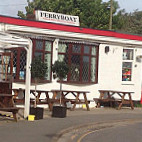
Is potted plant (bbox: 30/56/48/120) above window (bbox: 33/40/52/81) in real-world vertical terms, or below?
below

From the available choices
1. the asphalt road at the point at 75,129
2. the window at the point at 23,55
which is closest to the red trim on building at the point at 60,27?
the window at the point at 23,55

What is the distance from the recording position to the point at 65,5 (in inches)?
1756

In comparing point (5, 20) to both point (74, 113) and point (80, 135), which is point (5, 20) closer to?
point (74, 113)

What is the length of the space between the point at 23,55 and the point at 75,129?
19.9ft

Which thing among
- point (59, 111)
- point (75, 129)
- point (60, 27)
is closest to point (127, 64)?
point (60, 27)

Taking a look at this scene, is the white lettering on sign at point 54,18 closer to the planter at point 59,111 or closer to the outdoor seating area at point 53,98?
the outdoor seating area at point 53,98

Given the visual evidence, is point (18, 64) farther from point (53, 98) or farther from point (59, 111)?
point (59, 111)

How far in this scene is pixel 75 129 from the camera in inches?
501

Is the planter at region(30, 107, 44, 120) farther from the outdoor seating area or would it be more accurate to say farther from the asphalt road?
the outdoor seating area

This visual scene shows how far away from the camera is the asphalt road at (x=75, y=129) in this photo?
10.6 meters

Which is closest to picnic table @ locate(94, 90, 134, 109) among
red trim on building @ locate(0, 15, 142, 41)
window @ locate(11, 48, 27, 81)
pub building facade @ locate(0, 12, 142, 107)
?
pub building facade @ locate(0, 12, 142, 107)

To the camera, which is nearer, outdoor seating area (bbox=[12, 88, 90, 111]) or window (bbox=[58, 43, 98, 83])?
outdoor seating area (bbox=[12, 88, 90, 111])

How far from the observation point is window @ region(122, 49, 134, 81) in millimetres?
21469

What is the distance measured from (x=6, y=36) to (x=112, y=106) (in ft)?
31.2
